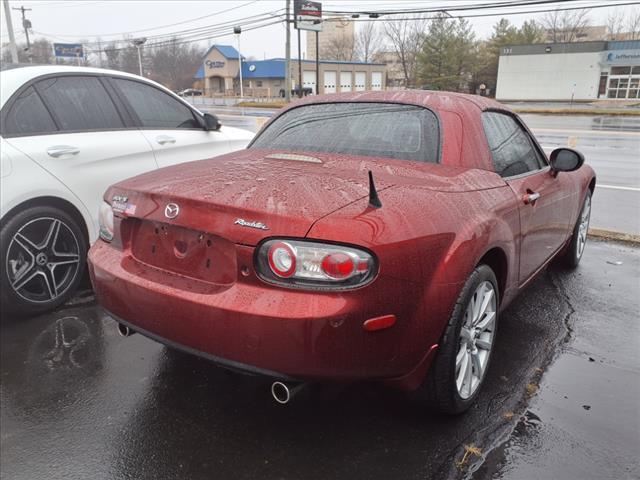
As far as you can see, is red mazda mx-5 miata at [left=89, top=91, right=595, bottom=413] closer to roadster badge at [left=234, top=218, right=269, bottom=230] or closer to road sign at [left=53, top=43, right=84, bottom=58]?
roadster badge at [left=234, top=218, right=269, bottom=230]

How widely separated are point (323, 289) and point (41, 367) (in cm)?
207

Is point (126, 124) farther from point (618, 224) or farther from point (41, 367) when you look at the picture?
point (618, 224)

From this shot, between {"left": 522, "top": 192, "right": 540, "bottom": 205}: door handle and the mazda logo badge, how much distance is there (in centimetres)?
195

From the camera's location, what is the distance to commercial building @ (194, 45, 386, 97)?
70.1m

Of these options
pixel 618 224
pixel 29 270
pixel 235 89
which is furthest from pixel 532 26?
pixel 29 270

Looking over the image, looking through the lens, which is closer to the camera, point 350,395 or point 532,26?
point 350,395

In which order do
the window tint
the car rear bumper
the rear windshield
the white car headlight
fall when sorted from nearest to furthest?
the car rear bumper < the white car headlight < the rear windshield < the window tint

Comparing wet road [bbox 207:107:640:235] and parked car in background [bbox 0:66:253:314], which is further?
wet road [bbox 207:107:640:235]

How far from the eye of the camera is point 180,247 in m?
2.35

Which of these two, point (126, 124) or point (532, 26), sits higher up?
point (532, 26)

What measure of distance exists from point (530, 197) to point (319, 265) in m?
1.73

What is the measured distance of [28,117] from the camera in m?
3.84

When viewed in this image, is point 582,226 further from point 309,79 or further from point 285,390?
point 309,79

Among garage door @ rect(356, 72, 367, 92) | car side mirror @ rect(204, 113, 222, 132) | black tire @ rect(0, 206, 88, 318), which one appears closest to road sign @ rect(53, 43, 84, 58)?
garage door @ rect(356, 72, 367, 92)
